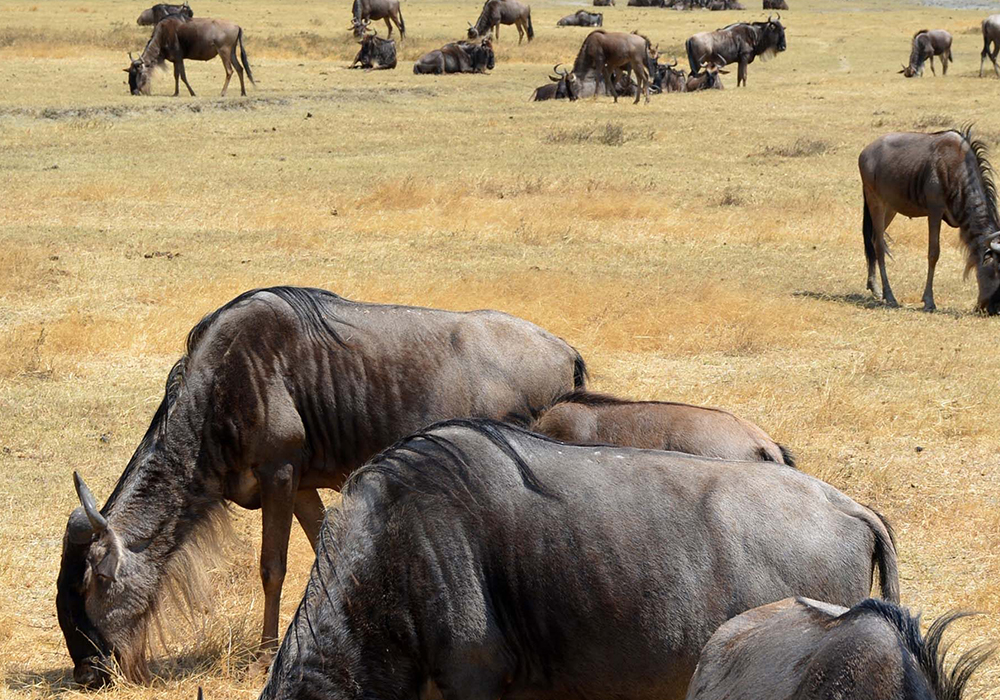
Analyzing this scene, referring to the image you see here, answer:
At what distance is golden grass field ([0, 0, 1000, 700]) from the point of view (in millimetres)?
7012

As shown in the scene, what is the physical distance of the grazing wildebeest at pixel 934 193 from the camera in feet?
41.2

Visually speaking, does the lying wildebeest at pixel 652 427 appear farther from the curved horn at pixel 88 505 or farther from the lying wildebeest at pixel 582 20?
the lying wildebeest at pixel 582 20

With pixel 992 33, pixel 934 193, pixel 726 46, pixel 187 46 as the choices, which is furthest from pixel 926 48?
pixel 934 193

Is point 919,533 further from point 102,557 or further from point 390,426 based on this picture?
point 102,557

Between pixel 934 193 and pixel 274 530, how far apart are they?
946cm

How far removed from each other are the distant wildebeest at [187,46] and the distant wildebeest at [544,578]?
2409cm

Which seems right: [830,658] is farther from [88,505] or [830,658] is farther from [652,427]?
[88,505]

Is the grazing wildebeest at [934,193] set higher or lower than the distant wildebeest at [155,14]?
lower

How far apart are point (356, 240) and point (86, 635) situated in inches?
380

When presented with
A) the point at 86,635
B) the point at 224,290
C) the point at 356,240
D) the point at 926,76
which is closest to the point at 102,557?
the point at 86,635

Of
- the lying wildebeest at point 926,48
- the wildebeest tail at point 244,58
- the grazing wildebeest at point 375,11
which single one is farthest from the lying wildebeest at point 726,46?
the wildebeest tail at point 244,58

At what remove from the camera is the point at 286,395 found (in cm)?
546

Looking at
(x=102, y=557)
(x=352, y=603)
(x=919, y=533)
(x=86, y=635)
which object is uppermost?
(x=352, y=603)

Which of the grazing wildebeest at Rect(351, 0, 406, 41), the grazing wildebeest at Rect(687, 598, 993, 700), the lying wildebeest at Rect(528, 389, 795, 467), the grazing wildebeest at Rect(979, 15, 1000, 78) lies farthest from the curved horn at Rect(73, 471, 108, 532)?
the grazing wildebeest at Rect(351, 0, 406, 41)
